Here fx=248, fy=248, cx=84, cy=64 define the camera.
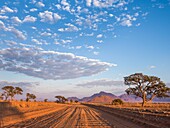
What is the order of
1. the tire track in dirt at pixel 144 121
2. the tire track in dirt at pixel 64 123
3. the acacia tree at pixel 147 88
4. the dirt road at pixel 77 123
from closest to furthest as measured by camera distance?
the tire track in dirt at pixel 64 123, the dirt road at pixel 77 123, the tire track in dirt at pixel 144 121, the acacia tree at pixel 147 88

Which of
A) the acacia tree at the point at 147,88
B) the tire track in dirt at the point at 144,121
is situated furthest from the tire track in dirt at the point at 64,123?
the acacia tree at the point at 147,88

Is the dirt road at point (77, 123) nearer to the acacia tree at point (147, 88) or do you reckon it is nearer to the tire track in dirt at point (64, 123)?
the tire track in dirt at point (64, 123)

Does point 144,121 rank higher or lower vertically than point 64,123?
higher

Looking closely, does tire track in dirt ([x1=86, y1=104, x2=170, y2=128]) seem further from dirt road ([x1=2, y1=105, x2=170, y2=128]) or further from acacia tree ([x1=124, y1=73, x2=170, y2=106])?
acacia tree ([x1=124, y1=73, x2=170, y2=106])

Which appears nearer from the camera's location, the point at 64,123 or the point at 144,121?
Answer: the point at 64,123

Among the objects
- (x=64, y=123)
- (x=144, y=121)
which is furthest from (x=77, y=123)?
(x=144, y=121)

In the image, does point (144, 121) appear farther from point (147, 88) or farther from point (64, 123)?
point (147, 88)

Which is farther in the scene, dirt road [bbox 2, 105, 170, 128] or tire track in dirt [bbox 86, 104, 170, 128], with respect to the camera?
tire track in dirt [bbox 86, 104, 170, 128]

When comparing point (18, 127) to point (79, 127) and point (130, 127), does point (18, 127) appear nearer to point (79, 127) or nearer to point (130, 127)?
point (79, 127)

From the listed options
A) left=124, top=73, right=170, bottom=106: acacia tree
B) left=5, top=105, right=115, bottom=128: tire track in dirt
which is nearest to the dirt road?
left=5, top=105, right=115, bottom=128: tire track in dirt

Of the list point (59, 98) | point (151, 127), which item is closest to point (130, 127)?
point (151, 127)

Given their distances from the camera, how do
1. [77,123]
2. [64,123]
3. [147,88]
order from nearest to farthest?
[77,123]
[64,123]
[147,88]

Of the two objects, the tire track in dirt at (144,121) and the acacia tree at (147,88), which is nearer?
the tire track in dirt at (144,121)

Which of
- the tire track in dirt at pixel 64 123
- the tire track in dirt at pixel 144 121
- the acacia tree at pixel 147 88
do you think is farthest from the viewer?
the acacia tree at pixel 147 88
